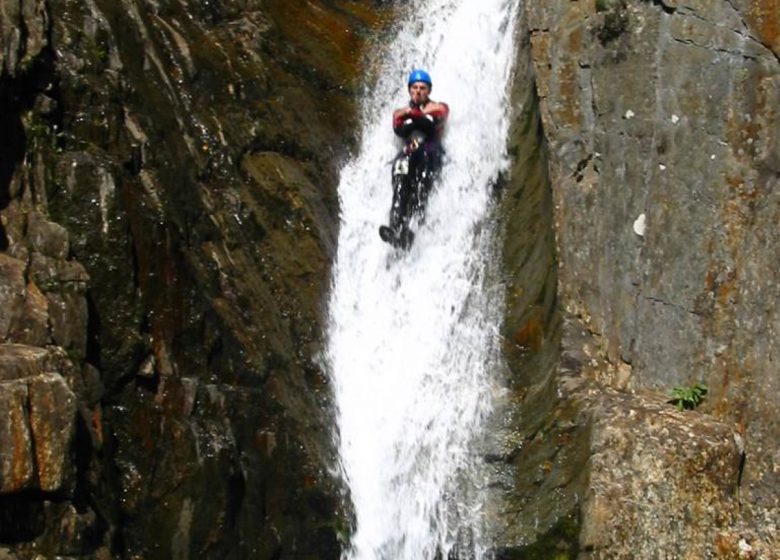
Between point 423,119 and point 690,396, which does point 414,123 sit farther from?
point 690,396

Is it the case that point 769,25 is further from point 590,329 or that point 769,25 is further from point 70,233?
point 70,233

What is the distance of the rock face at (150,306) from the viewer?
25.0ft

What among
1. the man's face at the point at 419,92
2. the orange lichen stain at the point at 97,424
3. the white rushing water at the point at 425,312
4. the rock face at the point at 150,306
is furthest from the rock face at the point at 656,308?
the orange lichen stain at the point at 97,424

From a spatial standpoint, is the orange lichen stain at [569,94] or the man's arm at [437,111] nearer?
the orange lichen stain at [569,94]

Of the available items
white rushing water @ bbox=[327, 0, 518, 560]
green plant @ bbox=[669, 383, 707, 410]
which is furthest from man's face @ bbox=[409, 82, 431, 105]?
green plant @ bbox=[669, 383, 707, 410]

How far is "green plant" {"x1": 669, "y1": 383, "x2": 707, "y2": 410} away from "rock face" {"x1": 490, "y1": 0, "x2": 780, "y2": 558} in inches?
2.9

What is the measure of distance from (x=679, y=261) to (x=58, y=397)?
5.59 metres

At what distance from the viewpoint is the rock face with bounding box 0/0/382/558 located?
25.0ft

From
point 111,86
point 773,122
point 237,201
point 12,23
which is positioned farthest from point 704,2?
point 12,23

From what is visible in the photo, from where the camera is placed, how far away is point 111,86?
30.3ft

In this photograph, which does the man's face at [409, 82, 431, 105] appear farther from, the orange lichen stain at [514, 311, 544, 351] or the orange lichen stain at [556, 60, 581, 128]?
the orange lichen stain at [514, 311, 544, 351]

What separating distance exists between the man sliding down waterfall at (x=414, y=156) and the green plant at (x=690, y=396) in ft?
12.3

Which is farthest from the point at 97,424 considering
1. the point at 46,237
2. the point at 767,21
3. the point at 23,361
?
the point at 767,21

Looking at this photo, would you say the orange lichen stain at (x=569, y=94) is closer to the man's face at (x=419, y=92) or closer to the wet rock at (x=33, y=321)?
the man's face at (x=419, y=92)
